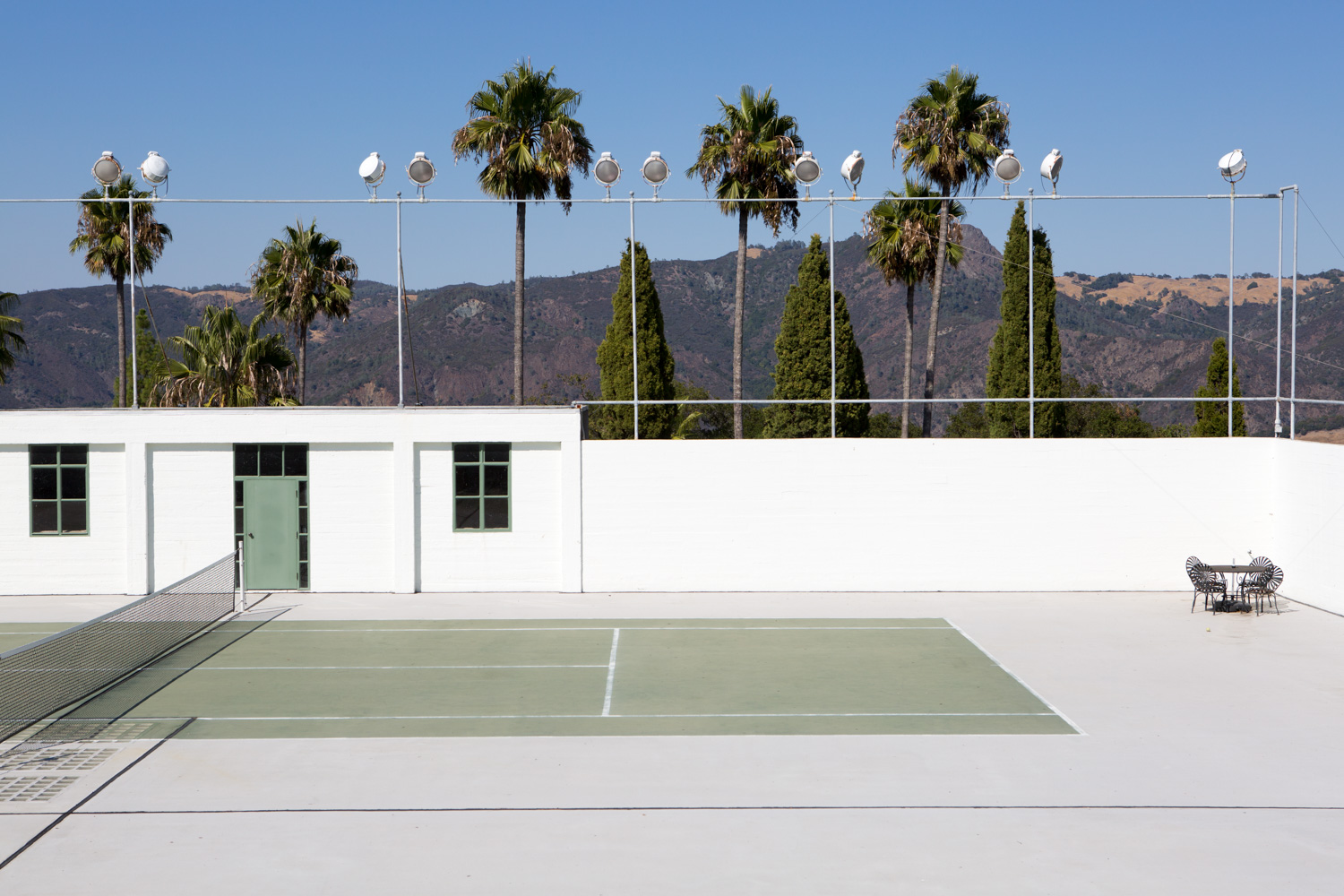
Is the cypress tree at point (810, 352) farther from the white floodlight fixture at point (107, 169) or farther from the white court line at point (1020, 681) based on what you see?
the white floodlight fixture at point (107, 169)

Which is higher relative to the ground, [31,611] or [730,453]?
[730,453]

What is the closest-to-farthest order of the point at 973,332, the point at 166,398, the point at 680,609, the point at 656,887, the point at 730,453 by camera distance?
1. the point at 656,887
2. the point at 680,609
3. the point at 730,453
4. the point at 166,398
5. the point at 973,332

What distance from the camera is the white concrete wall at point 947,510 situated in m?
23.8

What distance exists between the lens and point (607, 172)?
973 inches

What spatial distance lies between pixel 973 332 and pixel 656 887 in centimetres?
11497

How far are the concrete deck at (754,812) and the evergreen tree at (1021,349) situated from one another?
23773mm

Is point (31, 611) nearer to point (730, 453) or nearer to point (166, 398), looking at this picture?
point (730, 453)

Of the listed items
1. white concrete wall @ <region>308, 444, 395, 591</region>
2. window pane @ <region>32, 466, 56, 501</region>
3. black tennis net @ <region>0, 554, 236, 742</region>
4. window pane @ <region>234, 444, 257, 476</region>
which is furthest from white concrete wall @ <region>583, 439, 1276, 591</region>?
window pane @ <region>32, 466, 56, 501</region>

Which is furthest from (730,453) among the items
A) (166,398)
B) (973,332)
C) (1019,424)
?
(973,332)

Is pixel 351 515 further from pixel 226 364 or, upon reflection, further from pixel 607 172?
pixel 226 364

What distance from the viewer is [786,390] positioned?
38.0 m

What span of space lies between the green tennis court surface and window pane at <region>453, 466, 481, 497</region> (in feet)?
12.2

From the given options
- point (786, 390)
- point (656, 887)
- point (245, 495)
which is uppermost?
point (786, 390)

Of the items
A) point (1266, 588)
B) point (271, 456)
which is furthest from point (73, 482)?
point (1266, 588)
